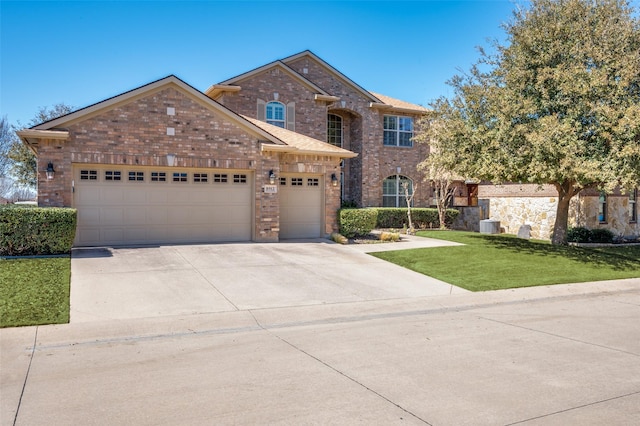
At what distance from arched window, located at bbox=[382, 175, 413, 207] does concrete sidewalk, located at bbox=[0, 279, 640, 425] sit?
17.5 m

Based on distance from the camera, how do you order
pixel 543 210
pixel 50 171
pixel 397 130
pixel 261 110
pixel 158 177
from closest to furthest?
pixel 50 171, pixel 158 177, pixel 543 210, pixel 261 110, pixel 397 130

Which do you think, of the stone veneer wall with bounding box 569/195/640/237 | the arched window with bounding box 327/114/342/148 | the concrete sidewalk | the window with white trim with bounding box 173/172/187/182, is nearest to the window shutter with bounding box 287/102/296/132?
the arched window with bounding box 327/114/342/148

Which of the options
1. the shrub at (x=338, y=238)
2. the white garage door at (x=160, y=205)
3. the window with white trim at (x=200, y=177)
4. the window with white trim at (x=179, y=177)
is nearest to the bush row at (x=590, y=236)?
the shrub at (x=338, y=238)

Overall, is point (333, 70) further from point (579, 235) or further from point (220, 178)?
point (579, 235)

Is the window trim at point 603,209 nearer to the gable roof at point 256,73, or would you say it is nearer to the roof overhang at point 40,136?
the gable roof at point 256,73

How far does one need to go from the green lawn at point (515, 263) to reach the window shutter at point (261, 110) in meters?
10.2

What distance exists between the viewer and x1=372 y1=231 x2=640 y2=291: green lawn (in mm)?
12320

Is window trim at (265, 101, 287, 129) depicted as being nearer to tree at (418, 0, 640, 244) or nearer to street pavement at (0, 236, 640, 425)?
tree at (418, 0, 640, 244)

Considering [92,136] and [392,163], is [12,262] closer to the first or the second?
[92,136]

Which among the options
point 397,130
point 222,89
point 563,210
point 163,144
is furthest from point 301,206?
point 397,130

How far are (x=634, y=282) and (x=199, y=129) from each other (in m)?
13.3

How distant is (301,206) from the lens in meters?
18.4

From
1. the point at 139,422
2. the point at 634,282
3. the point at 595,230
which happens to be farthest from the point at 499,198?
the point at 139,422

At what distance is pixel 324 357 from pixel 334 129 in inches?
829
